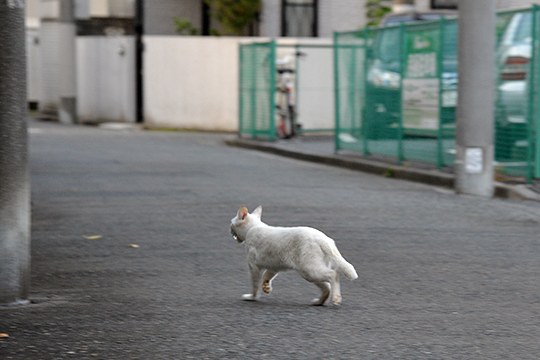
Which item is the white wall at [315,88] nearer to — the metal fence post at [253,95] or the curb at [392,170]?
the metal fence post at [253,95]

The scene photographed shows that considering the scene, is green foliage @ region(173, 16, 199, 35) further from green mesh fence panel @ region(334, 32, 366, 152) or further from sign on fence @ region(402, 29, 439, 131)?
sign on fence @ region(402, 29, 439, 131)

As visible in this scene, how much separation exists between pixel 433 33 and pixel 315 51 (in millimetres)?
8017

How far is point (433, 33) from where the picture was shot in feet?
53.0

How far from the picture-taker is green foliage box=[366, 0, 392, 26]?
29797 millimetres

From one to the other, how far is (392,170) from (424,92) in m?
1.15

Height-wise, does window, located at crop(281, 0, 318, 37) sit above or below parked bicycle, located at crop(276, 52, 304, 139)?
above

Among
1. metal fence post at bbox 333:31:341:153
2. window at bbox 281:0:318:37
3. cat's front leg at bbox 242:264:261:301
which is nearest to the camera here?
cat's front leg at bbox 242:264:261:301

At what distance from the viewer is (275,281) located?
27.4ft

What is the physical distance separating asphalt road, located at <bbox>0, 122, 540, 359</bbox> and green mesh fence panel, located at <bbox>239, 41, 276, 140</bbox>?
254 inches

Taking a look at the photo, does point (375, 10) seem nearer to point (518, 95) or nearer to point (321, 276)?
point (518, 95)

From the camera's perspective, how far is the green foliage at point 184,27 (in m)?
30.5

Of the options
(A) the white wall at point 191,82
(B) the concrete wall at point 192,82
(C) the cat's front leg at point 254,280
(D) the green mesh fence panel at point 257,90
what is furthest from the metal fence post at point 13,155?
(A) the white wall at point 191,82

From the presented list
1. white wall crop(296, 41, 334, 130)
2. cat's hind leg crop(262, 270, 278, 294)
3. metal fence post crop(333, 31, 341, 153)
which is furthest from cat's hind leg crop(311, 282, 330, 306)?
white wall crop(296, 41, 334, 130)

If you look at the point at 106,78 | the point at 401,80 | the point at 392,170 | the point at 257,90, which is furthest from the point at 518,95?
the point at 106,78
